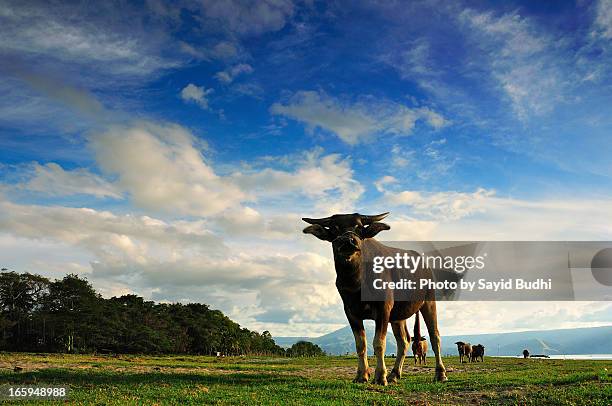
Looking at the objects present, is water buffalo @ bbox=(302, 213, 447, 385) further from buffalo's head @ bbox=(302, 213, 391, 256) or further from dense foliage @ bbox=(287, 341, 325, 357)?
dense foliage @ bbox=(287, 341, 325, 357)

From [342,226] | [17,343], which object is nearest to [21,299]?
[17,343]

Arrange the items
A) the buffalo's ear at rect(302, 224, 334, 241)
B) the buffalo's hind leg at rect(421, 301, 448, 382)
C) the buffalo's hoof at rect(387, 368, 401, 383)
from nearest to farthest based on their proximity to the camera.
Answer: the buffalo's ear at rect(302, 224, 334, 241)
the buffalo's hoof at rect(387, 368, 401, 383)
the buffalo's hind leg at rect(421, 301, 448, 382)

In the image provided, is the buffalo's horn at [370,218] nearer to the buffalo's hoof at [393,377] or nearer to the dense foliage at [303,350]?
the buffalo's hoof at [393,377]

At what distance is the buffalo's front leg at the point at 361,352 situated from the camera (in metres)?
16.6

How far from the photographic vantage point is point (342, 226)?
1630cm

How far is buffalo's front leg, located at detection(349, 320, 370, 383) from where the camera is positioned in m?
16.6

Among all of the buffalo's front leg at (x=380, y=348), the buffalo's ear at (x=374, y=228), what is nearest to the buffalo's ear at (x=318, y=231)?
the buffalo's ear at (x=374, y=228)

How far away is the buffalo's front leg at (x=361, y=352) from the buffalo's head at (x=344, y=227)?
2961 mm

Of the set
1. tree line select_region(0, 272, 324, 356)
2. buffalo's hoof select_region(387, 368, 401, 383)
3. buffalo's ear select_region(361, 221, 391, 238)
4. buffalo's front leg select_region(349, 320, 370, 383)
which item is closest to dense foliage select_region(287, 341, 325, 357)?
tree line select_region(0, 272, 324, 356)

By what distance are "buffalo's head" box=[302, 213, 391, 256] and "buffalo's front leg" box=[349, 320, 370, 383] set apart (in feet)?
9.71

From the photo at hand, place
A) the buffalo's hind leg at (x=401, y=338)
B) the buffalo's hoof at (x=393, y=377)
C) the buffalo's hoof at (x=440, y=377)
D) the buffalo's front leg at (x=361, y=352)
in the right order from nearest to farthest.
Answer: the buffalo's front leg at (x=361, y=352)
the buffalo's hoof at (x=393, y=377)
the buffalo's hoof at (x=440, y=377)
the buffalo's hind leg at (x=401, y=338)

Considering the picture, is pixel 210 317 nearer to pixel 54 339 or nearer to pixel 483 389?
pixel 54 339

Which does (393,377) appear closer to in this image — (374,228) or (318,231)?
(374,228)

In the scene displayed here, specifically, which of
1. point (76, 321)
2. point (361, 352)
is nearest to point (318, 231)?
point (361, 352)
